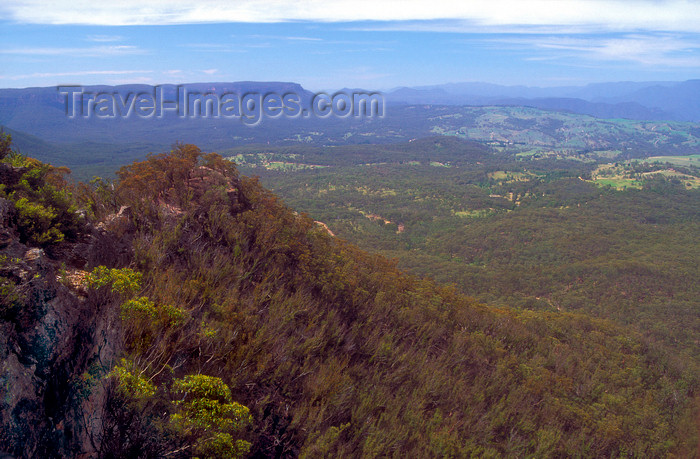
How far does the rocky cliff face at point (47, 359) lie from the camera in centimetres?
362

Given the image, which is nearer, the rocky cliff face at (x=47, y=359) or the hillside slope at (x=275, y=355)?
the rocky cliff face at (x=47, y=359)

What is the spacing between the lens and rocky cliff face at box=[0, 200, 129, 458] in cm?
362

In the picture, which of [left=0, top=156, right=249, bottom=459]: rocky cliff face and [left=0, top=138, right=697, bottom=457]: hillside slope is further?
[left=0, top=138, right=697, bottom=457]: hillside slope

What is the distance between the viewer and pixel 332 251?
50.6 feet

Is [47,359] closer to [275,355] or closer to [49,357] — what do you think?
[49,357]

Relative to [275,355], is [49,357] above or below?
above

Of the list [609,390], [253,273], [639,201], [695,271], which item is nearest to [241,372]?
[253,273]

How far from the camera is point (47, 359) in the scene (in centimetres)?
411

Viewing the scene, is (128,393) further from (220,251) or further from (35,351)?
(220,251)

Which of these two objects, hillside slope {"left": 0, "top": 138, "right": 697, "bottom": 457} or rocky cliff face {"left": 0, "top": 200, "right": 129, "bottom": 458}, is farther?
hillside slope {"left": 0, "top": 138, "right": 697, "bottom": 457}

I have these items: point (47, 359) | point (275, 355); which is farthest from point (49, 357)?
point (275, 355)

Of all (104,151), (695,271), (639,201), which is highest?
(104,151)

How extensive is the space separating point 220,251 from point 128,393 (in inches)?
241

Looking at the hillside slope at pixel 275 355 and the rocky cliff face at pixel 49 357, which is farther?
the hillside slope at pixel 275 355
